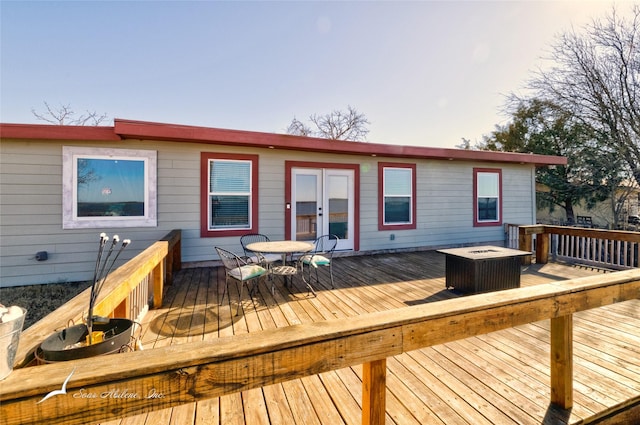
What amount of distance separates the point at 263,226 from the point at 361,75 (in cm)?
660

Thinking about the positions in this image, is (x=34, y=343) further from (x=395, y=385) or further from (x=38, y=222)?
(x=38, y=222)

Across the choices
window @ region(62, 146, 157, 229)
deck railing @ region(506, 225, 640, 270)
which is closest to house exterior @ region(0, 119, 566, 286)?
window @ region(62, 146, 157, 229)

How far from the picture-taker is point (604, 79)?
1148 centimetres

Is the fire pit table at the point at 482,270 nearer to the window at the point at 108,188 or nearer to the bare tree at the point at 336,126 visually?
the window at the point at 108,188

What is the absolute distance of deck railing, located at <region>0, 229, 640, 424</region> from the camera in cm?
74

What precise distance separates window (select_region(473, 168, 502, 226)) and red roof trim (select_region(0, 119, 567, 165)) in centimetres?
145

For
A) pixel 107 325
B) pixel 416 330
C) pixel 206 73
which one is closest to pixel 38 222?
pixel 107 325

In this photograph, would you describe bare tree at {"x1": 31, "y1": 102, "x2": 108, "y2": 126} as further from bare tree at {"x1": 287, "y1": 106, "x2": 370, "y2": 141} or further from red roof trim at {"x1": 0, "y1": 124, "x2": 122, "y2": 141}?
red roof trim at {"x1": 0, "y1": 124, "x2": 122, "y2": 141}

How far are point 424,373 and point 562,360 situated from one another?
84 cm

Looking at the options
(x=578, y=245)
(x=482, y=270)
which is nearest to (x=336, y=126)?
(x=578, y=245)

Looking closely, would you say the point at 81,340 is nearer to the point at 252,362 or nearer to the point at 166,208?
the point at 252,362

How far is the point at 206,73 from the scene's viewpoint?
30.1ft

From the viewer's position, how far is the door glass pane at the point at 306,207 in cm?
603

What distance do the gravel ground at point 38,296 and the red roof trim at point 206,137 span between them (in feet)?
7.56
